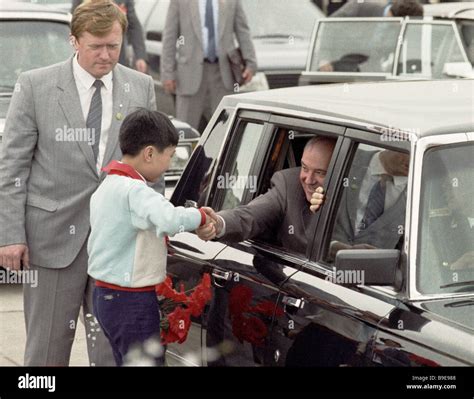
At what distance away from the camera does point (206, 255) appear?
19.9ft

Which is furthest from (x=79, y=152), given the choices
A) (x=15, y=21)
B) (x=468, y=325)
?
(x=15, y=21)

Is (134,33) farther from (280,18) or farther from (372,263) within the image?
(372,263)

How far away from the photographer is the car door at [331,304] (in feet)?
16.3

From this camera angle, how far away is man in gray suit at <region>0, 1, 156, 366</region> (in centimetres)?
604

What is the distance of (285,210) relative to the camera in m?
5.89

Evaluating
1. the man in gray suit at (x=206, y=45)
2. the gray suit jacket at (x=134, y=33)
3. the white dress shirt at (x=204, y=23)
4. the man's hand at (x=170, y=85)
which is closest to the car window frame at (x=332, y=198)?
the man in gray suit at (x=206, y=45)

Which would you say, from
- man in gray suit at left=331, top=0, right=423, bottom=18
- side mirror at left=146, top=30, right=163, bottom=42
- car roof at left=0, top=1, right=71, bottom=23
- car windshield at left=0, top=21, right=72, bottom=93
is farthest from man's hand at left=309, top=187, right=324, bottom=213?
side mirror at left=146, top=30, right=163, bottom=42

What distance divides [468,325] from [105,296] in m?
1.53

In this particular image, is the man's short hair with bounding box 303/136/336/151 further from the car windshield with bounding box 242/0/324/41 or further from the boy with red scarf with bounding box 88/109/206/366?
the car windshield with bounding box 242/0/324/41

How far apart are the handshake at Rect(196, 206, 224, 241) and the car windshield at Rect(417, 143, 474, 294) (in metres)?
0.94

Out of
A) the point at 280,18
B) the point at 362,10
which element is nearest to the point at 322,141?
the point at 362,10

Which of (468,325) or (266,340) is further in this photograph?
(266,340)

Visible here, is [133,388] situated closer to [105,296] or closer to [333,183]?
[105,296]

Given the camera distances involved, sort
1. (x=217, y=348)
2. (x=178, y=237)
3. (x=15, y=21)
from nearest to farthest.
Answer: (x=217, y=348)
(x=178, y=237)
(x=15, y=21)
